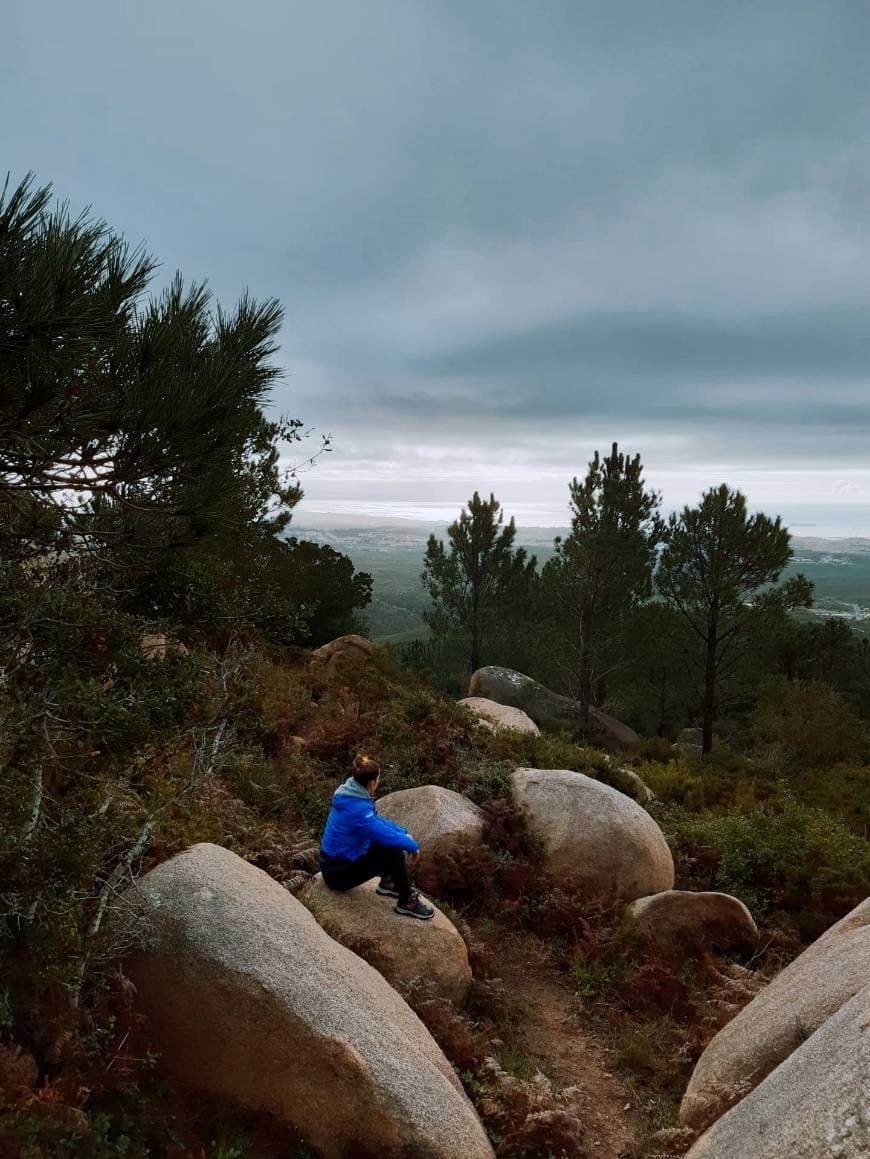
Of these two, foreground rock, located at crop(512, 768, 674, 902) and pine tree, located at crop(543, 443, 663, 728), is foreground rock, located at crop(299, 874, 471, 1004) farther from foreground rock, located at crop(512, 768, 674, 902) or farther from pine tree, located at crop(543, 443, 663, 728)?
pine tree, located at crop(543, 443, 663, 728)

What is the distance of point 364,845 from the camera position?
289 inches

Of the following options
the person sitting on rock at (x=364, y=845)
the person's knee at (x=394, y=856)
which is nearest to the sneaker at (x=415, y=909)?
the person sitting on rock at (x=364, y=845)

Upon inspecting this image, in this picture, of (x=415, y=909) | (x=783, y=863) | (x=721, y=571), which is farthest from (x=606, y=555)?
(x=415, y=909)

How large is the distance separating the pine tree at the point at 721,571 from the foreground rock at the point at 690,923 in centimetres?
1513

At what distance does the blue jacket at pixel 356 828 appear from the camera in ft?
23.5

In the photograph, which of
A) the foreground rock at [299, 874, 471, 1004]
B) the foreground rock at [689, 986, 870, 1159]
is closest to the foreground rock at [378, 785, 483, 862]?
the foreground rock at [299, 874, 471, 1004]

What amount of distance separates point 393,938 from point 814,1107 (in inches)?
179

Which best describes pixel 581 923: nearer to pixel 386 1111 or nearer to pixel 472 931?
pixel 472 931

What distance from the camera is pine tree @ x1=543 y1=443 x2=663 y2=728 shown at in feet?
74.6

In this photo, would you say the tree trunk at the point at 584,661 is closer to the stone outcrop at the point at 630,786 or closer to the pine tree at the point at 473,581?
the pine tree at the point at 473,581

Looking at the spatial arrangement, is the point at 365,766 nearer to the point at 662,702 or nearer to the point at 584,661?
the point at 584,661

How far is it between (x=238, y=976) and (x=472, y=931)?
4.90 m

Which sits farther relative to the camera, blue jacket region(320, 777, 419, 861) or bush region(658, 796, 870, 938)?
bush region(658, 796, 870, 938)

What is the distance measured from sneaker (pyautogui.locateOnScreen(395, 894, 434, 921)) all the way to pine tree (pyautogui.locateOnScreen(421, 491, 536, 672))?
2213cm
